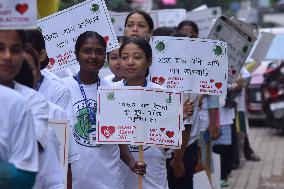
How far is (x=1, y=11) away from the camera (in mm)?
4277

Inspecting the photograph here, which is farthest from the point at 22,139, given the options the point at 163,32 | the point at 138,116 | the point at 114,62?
the point at 163,32

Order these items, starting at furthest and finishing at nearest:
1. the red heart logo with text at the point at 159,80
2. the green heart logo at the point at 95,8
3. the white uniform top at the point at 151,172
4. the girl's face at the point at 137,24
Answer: the girl's face at the point at 137,24
the green heart logo at the point at 95,8
the red heart logo with text at the point at 159,80
the white uniform top at the point at 151,172

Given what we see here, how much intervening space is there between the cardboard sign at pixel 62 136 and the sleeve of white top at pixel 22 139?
89cm

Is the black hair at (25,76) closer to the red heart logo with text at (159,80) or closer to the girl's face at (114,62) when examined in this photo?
the red heart logo with text at (159,80)

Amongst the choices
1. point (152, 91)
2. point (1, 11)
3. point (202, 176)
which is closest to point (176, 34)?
point (202, 176)

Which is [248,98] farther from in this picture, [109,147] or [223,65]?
[109,147]

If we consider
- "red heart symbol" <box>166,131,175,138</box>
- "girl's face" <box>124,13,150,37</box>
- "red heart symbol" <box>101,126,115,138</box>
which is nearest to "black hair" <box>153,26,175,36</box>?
"girl's face" <box>124,13,150,37</box>

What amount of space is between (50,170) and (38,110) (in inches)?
12.5

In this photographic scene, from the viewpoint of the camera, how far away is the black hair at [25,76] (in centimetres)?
441

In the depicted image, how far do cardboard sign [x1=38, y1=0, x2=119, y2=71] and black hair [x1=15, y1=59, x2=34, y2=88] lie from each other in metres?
2.90

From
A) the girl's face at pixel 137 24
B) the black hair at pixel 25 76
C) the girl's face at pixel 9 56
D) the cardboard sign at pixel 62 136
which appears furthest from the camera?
the girl's face at pixel 137 24

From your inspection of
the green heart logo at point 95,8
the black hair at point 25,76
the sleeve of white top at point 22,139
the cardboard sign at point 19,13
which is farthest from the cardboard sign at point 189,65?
the sleeve of white top at point 22,139

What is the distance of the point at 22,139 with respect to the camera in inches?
149

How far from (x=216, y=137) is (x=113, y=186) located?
15.2 ft
